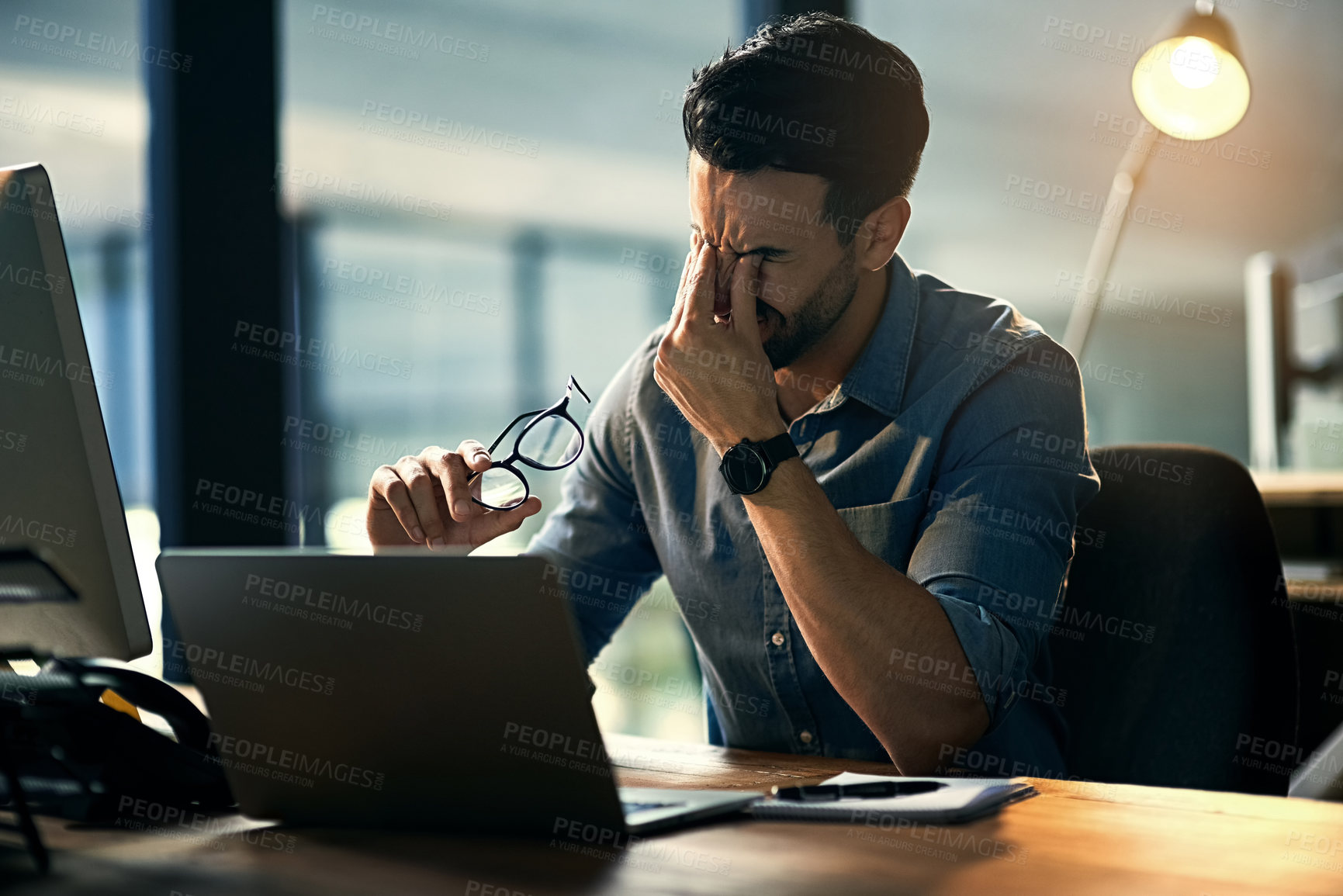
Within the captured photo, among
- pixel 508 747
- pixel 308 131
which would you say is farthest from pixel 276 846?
pixel 308 131

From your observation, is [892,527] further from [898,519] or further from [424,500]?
[424,500]

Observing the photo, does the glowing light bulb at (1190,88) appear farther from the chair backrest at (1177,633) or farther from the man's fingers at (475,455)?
the man's fingers at (475,455)

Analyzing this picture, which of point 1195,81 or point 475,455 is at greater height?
point 1195,81

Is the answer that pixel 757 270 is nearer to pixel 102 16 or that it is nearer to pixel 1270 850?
pixel 1270 850

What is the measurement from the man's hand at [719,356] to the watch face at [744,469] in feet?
0.07

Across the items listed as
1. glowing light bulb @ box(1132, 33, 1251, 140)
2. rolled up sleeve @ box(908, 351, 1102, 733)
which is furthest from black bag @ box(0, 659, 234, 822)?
glowing light bulb @ box(1132, 33, 1251, 140)

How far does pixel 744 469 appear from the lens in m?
1.16

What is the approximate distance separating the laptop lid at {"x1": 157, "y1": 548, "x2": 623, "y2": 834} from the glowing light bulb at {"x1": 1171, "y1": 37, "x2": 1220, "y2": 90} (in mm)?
1876

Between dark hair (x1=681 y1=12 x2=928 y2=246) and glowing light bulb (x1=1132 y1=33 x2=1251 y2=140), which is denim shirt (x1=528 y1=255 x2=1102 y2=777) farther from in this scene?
glowing light bulb (x1=1132 y1=33 x2=1251 y2=140)

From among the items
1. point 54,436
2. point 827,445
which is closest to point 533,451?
point 827,445

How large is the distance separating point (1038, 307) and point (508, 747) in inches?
224

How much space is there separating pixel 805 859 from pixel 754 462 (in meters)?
0.58

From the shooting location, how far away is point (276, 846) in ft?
2.31

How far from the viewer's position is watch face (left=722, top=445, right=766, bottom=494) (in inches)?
45.2
